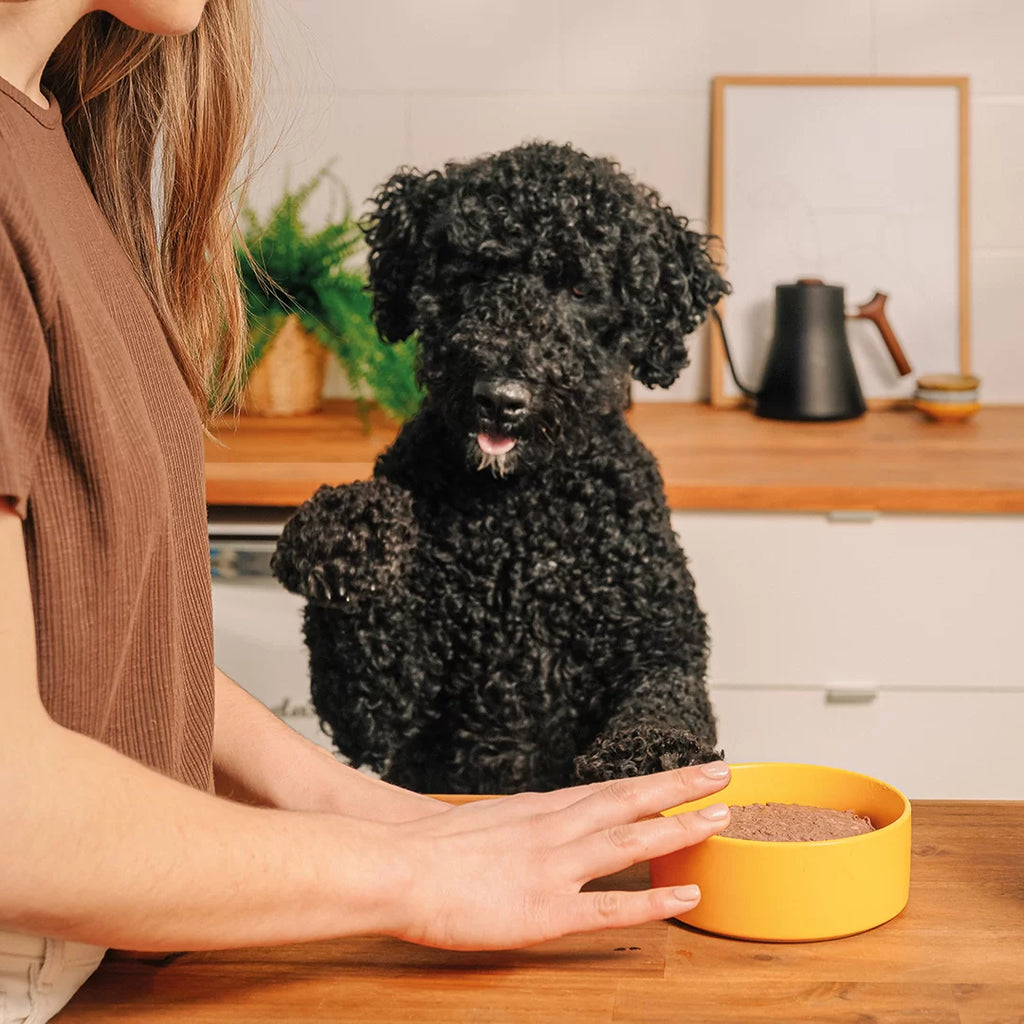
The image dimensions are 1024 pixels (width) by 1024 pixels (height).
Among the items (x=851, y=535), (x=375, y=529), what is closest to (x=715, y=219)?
(x=851, y=535)

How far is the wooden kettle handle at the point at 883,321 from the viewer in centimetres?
A: 215

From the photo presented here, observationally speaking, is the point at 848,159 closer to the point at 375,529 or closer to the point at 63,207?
the point at 375,529

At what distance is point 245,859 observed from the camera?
0.53m

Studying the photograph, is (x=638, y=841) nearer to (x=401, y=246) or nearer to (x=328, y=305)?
(x=401, y=246)

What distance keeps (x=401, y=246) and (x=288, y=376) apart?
105cm

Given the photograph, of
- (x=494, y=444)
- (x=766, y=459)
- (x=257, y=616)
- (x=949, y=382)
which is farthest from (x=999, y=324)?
(x=494, y=444)

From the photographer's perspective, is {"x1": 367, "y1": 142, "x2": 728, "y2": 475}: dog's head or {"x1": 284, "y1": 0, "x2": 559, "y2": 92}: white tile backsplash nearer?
{"x1": 367, "y1": 142, "x2": 728, "y2": 475}: dog's head

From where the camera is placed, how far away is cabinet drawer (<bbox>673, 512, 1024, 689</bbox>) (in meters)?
1.68

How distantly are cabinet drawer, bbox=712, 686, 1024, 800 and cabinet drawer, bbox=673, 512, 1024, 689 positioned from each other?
3 cm

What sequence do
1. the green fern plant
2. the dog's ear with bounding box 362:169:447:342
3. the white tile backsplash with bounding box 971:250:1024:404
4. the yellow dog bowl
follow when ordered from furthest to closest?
the white tile backsplash with bounding box 971:250:1024:404 → the green fern plant → the dog's ear with bounding box 362:169:447:342 → the yellow dog bowl

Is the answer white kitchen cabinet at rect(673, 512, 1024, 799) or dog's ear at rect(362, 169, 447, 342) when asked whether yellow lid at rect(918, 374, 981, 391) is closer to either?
white kitchen cabinet at rect(673, 512, 1024, 799)

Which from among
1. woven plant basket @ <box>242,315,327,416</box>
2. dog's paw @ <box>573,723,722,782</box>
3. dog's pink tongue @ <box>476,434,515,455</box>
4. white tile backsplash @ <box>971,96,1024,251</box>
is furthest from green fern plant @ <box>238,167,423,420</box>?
dog's paw @ <box>573,723,722,782</box>

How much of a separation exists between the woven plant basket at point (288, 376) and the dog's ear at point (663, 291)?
1.05 meters

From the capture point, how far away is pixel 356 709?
111 cm
